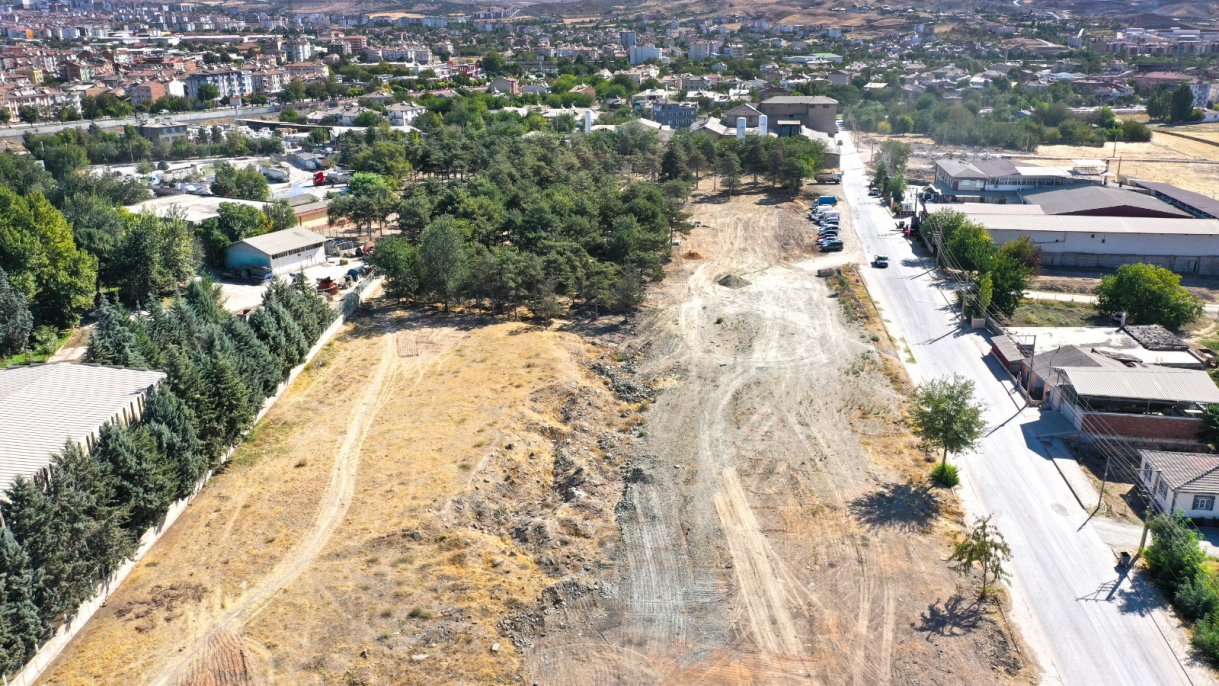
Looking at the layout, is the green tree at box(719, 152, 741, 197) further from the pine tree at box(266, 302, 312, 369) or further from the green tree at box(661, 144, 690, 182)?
the pine tree at box(266, 302, 312, 369)

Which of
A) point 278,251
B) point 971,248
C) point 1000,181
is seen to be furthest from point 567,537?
point 1000,181

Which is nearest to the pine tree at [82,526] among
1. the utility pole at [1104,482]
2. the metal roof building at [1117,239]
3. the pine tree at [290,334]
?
the pine tree at [290,334]

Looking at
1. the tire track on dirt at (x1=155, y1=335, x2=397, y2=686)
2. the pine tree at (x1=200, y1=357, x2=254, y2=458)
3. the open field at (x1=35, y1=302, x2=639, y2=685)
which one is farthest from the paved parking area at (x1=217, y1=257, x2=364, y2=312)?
the pine tree at (x1=200, y1=357, x2=254, y2=458)

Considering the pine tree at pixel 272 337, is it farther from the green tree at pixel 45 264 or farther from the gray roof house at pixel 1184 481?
the gray roof house at pixel 1184 481

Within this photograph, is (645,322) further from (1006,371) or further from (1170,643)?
(1170,643)

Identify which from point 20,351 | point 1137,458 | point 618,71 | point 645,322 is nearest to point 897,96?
point 618,71

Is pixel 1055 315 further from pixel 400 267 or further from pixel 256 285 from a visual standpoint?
pixel 256 285
